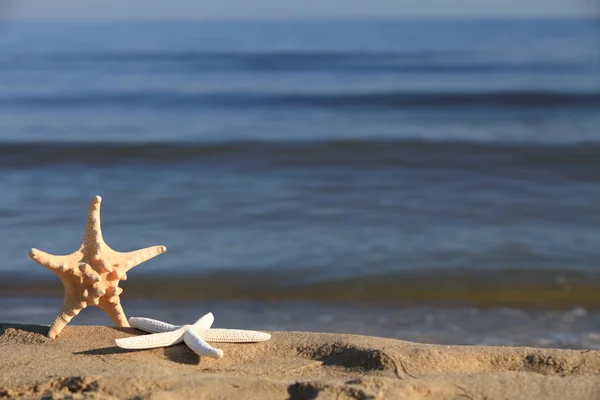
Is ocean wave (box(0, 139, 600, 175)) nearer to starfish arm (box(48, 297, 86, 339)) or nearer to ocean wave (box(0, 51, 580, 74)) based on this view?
starfish arm (box(48, 297, 86, 339))

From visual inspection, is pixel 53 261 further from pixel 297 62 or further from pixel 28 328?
pixel 297 62

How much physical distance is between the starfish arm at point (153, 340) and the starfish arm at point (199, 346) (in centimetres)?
4

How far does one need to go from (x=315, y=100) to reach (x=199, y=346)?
1286 cm

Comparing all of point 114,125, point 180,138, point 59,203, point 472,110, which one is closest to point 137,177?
point 59,203

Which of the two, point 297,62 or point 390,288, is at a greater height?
point 297,62

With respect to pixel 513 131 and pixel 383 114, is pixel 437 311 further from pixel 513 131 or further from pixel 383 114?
pixel 383 114

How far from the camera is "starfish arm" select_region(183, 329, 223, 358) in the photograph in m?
3.05

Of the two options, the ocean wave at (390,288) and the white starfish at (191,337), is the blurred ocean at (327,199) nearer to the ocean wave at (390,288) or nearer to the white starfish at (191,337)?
the ocean wave at (390,288)

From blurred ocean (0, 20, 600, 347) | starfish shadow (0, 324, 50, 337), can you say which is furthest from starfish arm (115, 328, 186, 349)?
blurred ocean (0, 20, 600, 347)

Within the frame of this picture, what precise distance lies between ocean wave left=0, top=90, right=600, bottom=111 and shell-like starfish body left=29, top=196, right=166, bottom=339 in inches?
453

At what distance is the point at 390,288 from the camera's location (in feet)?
17.9

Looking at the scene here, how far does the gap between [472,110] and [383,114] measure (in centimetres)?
164

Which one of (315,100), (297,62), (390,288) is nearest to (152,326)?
(390,288)

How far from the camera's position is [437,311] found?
507 centimetres
